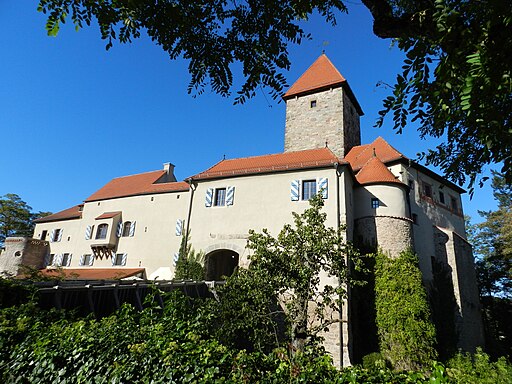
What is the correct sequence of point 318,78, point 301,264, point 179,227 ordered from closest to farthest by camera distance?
point 301,264 → point 179,227 → point 318,78

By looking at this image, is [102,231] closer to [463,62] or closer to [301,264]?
[301,264]

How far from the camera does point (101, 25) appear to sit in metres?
3.48

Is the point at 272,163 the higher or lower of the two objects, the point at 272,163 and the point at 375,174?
the higher

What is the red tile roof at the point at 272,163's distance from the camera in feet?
56.1

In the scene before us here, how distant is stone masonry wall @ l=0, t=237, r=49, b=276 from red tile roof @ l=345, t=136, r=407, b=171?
1075 inches

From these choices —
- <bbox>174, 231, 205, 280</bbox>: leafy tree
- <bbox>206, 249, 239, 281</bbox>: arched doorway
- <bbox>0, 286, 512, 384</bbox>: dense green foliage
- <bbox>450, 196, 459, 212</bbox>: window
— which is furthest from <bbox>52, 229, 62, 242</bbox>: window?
<bbox>450, 196, 459, 212</bbox>: window

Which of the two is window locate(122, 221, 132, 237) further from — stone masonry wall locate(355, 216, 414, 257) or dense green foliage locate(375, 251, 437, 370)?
dense green foliage locate(375, 251, 437, 370)

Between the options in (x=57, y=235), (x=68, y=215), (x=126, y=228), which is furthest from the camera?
(x=68, y=215)

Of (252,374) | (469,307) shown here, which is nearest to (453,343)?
(469,307)

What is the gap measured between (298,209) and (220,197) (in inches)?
202

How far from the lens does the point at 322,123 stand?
21.9m

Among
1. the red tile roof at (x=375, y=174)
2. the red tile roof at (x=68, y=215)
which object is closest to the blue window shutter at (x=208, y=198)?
the red tile roof at (x=375, y=174)

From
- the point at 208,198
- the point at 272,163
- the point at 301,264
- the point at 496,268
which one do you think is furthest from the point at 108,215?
the point at 496,268

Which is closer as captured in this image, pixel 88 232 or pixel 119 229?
pixel 119 229
